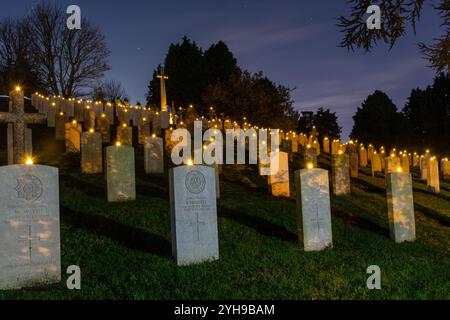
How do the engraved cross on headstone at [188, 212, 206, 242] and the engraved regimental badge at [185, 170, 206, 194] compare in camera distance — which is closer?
the engraved cross on headstone at [188, 212, 206, 242]

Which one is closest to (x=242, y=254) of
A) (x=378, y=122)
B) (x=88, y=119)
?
(x=88, y=119)

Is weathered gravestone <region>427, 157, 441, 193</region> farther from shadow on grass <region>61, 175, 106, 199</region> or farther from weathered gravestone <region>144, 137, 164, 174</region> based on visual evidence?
shadow on grass <region>61, 175, 106, 199</region>

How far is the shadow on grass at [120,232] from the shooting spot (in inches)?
274

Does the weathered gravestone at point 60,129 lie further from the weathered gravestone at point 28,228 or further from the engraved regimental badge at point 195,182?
the weathered gravestone at point 28,228

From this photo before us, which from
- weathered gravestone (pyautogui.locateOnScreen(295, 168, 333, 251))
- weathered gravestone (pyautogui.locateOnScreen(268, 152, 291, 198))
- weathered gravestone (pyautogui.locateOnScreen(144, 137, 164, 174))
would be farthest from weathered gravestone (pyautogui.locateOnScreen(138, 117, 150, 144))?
weathered gravestone (pyautogui.locateOnScreen(295, 168, 333, 251))

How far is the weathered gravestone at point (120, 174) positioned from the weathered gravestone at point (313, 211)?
3830 mm

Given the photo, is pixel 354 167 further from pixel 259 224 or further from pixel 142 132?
pixel 259 224

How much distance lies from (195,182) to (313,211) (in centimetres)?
230

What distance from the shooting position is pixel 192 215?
6.73m

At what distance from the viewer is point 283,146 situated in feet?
69.5

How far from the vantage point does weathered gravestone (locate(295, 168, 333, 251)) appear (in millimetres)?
7617

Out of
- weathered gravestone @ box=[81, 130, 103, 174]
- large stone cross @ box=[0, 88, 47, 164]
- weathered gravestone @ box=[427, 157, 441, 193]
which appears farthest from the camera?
weathered gravestone @ box=[427, 157, 441, 193]
